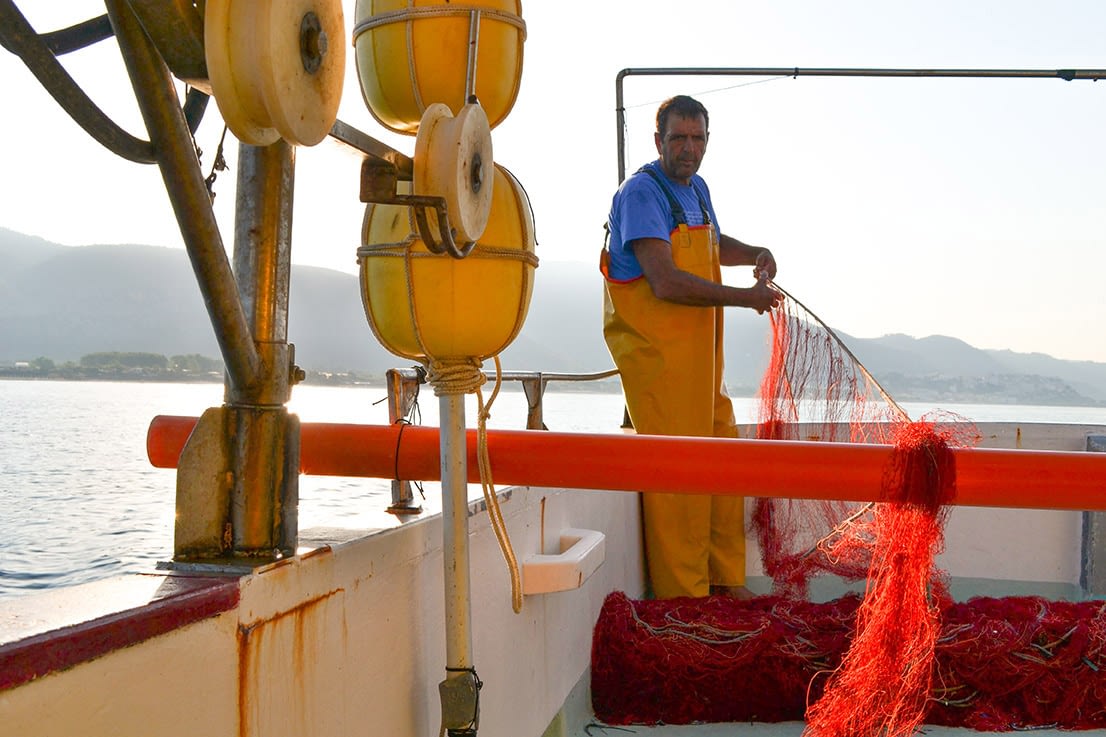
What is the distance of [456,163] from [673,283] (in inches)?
88.4

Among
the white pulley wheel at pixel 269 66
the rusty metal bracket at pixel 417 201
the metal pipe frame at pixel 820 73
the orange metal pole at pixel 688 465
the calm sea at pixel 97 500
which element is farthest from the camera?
the metal pipe frame at pixel 820 73

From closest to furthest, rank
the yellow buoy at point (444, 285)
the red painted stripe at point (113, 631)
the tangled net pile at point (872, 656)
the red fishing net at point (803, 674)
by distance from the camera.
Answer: the red painted stripe at point (113, 631) < the yellow buoy at point (444, 285) < the tangled net pile at point (872, 656) < the red fishing net at point (803, 674)

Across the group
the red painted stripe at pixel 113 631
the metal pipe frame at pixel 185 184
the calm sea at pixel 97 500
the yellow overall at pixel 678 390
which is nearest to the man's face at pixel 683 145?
the yellow overall at pixel 678 390

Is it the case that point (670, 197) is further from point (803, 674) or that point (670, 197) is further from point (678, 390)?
point (803, 674)

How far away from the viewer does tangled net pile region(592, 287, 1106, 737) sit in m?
2.16

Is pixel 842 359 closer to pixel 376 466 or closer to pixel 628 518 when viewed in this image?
pixel 628 518

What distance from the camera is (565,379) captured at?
3.31m

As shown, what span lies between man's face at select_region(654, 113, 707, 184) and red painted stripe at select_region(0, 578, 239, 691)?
9.76 ft

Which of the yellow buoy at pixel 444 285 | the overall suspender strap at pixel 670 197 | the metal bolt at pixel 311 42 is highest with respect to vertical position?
the overall suspender strap at pixel 670 197

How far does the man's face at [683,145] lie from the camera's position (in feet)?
12.5

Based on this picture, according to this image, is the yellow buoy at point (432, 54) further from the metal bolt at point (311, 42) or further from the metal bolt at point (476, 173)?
the metal bolt at point (311, 42)

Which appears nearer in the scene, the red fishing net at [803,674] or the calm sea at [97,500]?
the red fishing net at [803,674]

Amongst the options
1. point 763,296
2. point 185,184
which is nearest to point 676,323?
point 763,296

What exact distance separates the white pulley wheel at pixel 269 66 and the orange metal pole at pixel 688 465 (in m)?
0.83
